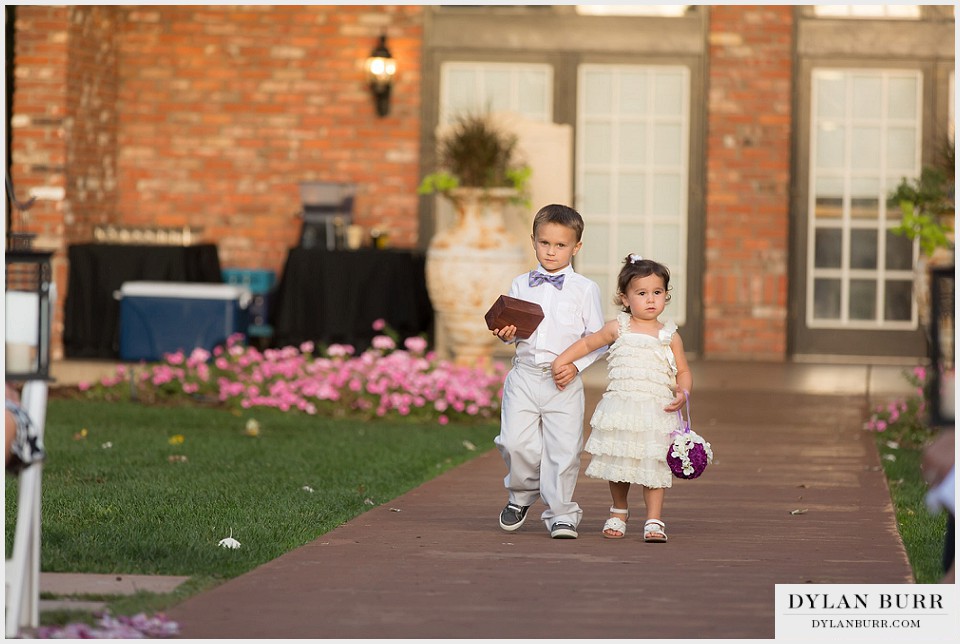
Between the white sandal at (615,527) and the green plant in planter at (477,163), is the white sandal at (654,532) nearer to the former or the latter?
the white sandal at (615,527)

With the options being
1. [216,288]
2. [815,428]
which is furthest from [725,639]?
[216,288]

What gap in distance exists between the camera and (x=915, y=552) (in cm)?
475

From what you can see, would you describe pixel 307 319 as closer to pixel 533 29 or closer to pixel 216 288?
pixel 216 288

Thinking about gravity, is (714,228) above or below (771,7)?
below

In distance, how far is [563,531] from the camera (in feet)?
16.3

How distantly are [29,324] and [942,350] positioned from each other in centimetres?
211

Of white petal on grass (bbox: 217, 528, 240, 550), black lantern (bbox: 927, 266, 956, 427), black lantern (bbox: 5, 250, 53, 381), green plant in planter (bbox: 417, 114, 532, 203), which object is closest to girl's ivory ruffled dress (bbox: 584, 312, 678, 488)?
white petal on grass (bbox: 217, 528, 240, 550)

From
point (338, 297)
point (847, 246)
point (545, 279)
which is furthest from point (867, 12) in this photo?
point (545, 279)

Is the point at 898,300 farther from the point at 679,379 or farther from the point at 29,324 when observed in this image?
the point at 29,324

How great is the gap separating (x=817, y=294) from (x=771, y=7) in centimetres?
229

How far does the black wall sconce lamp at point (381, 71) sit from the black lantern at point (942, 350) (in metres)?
8.67

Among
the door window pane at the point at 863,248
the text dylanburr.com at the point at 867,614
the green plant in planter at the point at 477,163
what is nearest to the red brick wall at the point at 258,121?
the green plant in planter at the point at 477,163

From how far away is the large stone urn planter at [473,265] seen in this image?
9555 millimetres

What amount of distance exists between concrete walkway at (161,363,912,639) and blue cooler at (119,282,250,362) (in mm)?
3721
